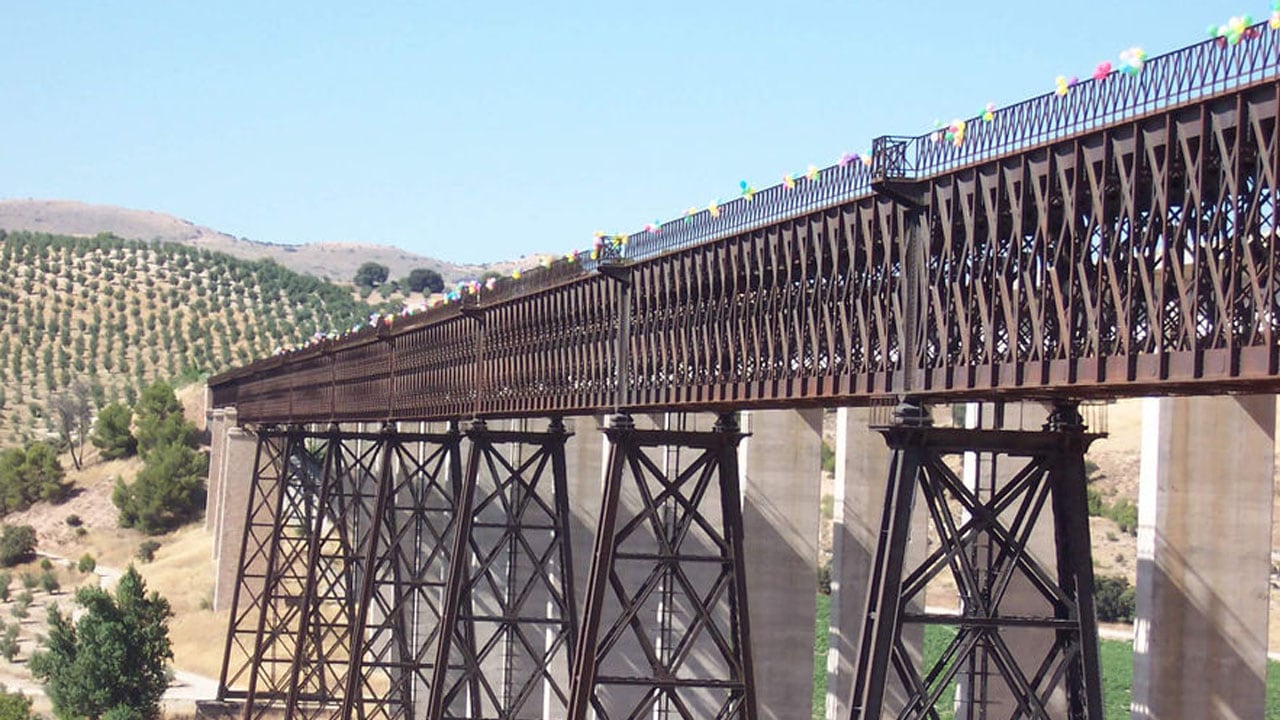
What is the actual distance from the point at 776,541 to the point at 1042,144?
17.8 meters

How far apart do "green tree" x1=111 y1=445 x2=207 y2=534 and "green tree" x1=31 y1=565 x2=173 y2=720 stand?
29.1 metres

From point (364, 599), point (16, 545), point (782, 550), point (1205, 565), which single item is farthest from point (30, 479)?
point (1205, 565)

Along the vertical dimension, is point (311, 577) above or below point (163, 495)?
below

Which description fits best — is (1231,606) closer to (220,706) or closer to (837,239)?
(837,239)

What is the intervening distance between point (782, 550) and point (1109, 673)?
2004cm

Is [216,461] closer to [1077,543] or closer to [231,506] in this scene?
[231,506]

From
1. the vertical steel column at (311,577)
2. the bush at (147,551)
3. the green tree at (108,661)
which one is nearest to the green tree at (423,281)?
the bush at (147,551)

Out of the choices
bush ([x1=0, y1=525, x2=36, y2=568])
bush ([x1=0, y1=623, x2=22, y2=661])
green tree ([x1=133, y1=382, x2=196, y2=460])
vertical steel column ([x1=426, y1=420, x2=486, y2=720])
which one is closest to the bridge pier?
bush ([x1=0, y1=623, x2=22, y2=661])

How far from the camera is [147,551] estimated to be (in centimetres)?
7744

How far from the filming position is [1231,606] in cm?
2238

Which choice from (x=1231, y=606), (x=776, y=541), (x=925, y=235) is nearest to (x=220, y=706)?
(x=776, y=541)

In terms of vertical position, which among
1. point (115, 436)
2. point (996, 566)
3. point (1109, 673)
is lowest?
point (1109, 673)

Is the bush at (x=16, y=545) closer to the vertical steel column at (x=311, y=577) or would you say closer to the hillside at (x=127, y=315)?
the hillside at (x=127, y=315)

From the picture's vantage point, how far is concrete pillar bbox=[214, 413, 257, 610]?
64.1 metres
